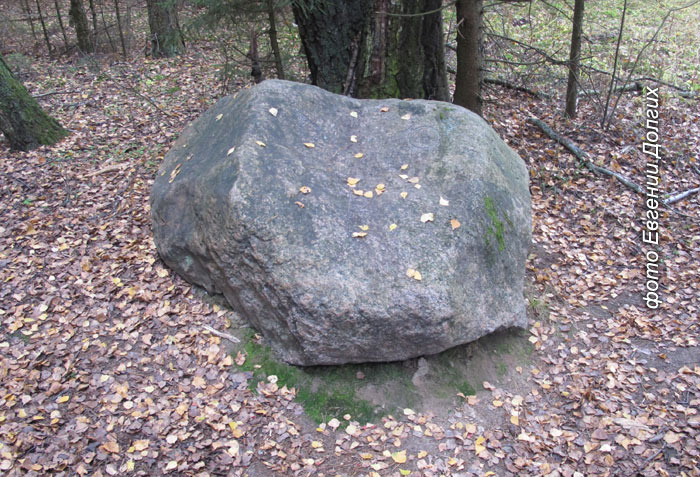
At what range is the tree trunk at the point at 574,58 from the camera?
292 inches

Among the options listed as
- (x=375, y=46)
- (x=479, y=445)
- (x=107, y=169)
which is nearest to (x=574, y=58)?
(x=375, y=46)

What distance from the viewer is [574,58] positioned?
7.69m

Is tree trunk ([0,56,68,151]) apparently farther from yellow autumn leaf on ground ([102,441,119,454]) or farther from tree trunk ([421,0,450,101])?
tree trunk ([421,0,450,101])

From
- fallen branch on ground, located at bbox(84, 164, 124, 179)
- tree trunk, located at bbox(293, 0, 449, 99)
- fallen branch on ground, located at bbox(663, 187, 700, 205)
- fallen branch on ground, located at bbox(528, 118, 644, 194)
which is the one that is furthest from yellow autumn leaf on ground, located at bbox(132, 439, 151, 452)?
fallen branch on ground, located at bbox(663, 187, 700, 205)

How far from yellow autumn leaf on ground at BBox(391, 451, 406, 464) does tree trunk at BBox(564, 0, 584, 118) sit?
242 inches

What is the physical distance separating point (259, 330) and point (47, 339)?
1.84 metres

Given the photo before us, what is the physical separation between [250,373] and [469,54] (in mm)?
5111

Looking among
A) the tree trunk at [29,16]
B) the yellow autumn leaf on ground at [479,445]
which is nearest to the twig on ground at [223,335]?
the yellow autumn leaf on ground at [479,445]

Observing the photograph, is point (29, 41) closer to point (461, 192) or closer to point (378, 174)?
point (378, 174)

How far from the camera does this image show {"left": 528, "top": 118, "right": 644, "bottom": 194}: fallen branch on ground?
22.4 ft

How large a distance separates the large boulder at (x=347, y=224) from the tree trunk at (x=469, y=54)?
212cm

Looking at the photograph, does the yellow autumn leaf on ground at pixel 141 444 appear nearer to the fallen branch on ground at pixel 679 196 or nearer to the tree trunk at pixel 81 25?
the fallen branch on ground at pixel 679 196

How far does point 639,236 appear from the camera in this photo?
6180mm

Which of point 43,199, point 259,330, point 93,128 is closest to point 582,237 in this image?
point 259,330
